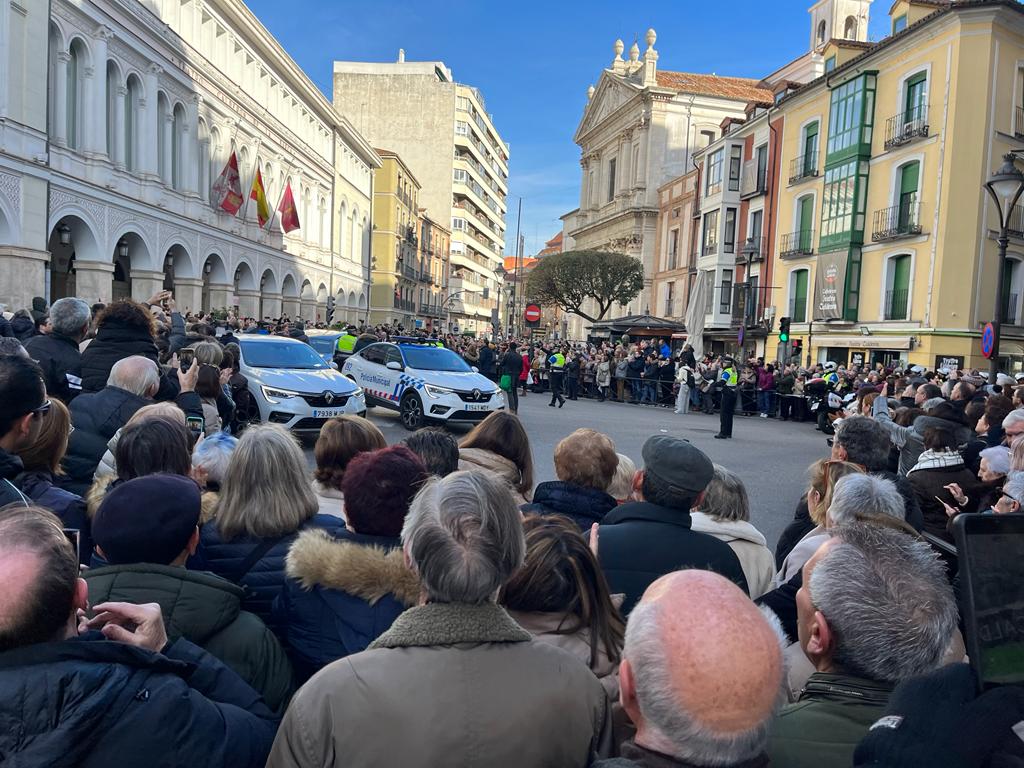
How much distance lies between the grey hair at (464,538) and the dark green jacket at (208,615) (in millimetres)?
716

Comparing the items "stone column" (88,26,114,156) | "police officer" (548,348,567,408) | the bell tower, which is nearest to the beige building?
the bell tower

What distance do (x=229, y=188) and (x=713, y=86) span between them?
45492 mm

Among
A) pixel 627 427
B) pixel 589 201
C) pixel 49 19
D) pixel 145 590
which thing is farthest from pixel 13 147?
pixel 589 201

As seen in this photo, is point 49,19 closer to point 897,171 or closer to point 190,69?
point 190,69

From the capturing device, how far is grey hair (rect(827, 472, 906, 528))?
336cm

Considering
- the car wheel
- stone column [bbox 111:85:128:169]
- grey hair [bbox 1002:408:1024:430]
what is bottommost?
the car wheel

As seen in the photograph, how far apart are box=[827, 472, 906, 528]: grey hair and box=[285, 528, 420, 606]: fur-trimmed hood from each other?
201cm

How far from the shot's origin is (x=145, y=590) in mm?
2152

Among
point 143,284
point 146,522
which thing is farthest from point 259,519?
point 143,284

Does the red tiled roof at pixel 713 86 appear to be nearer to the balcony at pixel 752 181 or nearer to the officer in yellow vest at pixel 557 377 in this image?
the balcony at pixel 752 181

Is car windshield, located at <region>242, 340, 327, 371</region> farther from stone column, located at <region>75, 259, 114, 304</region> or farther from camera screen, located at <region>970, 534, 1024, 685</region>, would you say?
stone column, located at <region>75, 259, 114, 304</region>

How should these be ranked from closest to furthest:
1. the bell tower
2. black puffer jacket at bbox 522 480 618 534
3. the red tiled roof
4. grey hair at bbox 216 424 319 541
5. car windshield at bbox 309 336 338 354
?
1. grey hair at bbox 216 424 319 541
2. black puffer jacket at bbox 522 480 618 534
3. car windshield at bbox 309 336 338 354
4. the bell tower
5. the red tiled roof

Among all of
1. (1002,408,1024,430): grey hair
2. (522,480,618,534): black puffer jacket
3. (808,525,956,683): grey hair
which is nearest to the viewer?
(808,525,956,683): grey hair

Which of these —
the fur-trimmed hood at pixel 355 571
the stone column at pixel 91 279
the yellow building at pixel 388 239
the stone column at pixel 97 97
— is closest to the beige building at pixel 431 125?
the yellow building at pixel 388 239
